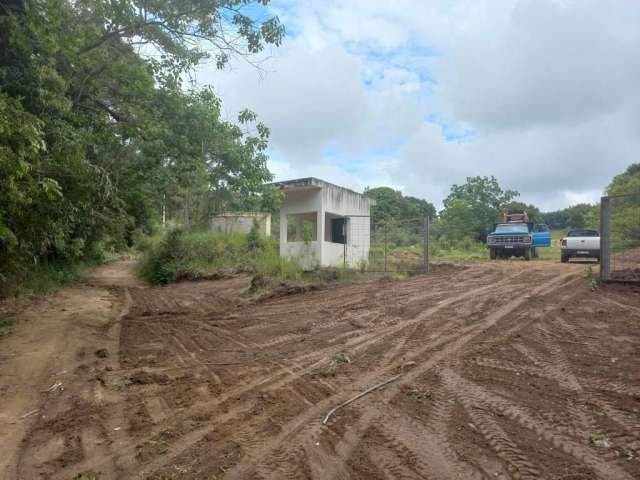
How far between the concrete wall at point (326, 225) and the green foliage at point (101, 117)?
3.80 meters

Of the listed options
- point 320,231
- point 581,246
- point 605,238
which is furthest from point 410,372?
point 581,246

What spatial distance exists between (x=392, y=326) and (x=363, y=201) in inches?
404

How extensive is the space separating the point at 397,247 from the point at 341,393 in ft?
35.2

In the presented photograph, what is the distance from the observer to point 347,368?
534 centimetres

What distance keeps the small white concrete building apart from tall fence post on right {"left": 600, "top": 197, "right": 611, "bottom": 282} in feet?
20.8

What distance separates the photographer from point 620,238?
10.1 metres

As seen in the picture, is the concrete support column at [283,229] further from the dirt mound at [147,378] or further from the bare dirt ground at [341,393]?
the dirt mound at [147,378]

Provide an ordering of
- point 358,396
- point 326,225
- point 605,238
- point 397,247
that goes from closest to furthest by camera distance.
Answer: point 358,396, point 605,238, point 397,247, point 326,225

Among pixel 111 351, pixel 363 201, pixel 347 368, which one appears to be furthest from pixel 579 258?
pixel 111 351

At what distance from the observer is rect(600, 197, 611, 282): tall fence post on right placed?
9.24m

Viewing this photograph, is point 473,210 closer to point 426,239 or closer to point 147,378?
point 426,239

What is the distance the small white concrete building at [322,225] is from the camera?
14523 mm

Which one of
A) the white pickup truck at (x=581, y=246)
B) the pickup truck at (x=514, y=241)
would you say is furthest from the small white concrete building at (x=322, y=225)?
the white pickup truck at (x=581, y=246)

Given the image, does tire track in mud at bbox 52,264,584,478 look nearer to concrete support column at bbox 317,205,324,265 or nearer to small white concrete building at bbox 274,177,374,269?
concrete support column at bbox 317,205,324,265
